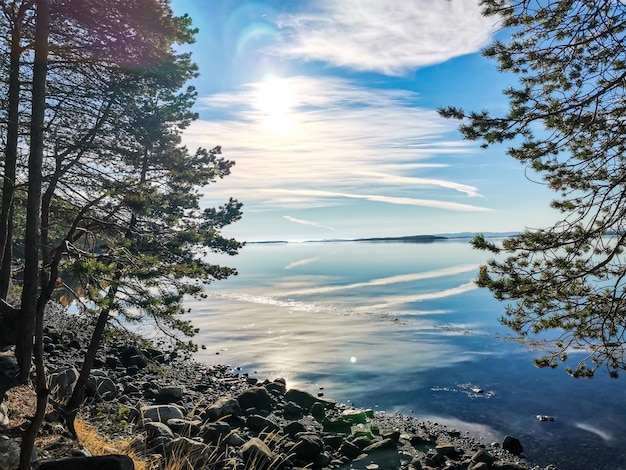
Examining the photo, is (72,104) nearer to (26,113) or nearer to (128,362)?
(26,113)

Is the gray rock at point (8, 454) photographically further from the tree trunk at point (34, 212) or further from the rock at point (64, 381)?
the rock at point (64, 381)

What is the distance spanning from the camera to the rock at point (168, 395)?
16.8 metres

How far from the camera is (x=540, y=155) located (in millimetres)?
7312

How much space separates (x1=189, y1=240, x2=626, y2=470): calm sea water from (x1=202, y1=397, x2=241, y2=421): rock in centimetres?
566

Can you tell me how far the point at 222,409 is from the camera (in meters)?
15.4

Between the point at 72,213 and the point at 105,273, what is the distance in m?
5.26

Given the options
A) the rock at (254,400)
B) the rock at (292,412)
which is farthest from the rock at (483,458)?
the rock at (254,400)

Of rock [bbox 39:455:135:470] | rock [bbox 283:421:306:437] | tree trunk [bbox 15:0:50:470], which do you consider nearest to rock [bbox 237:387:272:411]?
rock [bbox 283:421:306:437]

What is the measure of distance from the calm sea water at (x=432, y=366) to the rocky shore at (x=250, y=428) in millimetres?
1775

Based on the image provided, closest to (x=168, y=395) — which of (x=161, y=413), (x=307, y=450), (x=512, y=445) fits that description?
(x=161, y=413)

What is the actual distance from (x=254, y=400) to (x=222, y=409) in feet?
7.03

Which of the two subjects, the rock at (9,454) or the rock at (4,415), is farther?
the rock at (4,415)

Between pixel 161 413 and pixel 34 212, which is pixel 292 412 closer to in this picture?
pixel 161 413

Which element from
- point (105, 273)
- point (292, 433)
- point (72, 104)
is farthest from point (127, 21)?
point (292, 433)
